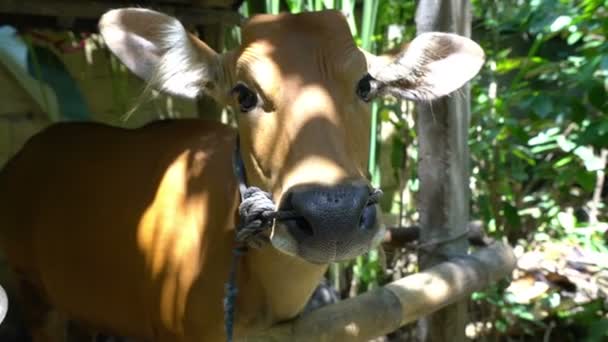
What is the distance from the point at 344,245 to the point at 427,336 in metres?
1.24

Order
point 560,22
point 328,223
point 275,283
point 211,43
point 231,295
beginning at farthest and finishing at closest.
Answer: point 211,43 → point 560,22 → point 275,283 → point 231,295 → point 328,223

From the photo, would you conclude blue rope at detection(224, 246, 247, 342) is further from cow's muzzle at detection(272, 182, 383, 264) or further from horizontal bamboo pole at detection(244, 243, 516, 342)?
cow's muzzle at detection(272, 182, 383, 264)

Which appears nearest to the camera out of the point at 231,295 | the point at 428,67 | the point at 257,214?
the point at 257,214

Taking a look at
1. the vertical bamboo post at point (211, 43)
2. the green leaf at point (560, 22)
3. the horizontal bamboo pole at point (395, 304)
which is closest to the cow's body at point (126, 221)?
the horizontal bamboo pole at point (395, 304)

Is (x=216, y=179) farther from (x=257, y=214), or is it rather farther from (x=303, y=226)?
(x=303, y=226)

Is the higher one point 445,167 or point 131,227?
point 445,167

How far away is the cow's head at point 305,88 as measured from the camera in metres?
1.48

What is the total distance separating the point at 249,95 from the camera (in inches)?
70.4

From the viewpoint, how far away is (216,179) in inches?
84.8

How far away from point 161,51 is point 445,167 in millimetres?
1031

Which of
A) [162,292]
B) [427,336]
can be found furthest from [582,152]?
[162,292]

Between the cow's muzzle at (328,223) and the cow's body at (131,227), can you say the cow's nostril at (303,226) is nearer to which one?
the cow's muzzle at (328,223)

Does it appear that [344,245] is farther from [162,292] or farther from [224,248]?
[162,292]

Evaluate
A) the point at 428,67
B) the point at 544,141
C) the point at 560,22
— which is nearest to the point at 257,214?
the point at 428,67
